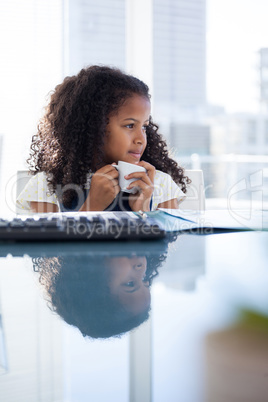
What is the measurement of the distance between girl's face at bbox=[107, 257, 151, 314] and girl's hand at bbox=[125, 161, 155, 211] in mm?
724

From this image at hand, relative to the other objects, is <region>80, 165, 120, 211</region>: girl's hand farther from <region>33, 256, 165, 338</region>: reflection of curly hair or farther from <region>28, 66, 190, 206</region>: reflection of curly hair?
<region>33, 256, 165, 338</region>: reflection of curly hair

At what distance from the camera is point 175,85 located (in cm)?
457

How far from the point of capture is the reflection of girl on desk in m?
0.23

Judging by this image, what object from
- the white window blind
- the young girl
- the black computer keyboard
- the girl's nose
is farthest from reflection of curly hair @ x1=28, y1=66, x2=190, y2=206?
the white window blind

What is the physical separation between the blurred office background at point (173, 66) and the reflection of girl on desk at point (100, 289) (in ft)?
8.31

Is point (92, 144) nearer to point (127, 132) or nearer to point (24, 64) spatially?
point (127, 132)

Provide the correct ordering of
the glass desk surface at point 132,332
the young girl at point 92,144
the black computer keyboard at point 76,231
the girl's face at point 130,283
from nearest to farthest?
the glass desk surface at point 132,332 < the girl's face at point 130,283 < the black computer keyboard at point 76,231 < the young girl at point 92,144

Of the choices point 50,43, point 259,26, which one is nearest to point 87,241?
point 50,43

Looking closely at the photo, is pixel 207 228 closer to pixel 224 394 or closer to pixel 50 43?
pixel 224 394

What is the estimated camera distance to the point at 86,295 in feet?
0.92

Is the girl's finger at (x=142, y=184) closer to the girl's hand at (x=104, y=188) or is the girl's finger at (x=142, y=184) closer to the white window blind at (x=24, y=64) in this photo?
the girl's hand at (x=104, y=188)

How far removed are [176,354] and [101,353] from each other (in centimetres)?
4

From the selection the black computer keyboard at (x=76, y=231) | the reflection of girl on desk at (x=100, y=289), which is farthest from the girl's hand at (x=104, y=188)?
the reflection of girl on desk at (x=100, y=289)

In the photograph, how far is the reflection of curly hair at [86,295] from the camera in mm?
224
